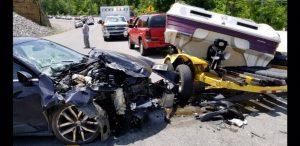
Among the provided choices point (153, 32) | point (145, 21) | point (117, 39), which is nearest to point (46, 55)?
point (153, 32)

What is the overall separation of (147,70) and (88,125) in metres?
1.49

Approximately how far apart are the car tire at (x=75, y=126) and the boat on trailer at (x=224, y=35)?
9.93 feet

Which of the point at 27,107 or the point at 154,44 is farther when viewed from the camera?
the point at 154,44

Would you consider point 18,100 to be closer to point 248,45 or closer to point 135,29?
point 248,45

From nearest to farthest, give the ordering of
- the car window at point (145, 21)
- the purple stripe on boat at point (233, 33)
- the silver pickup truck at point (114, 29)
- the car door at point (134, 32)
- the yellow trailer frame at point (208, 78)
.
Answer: the yellow trailer frame at point (208, 78) < the purple stripe on boat at point (233, 33) < the car window at point (145, 21) < the car door at point (134, 32) < the silver pickup truck at point (114, 29)

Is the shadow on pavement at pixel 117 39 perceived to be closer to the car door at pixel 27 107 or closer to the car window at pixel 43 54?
the car window at pixel 43 54

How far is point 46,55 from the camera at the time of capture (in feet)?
19.5

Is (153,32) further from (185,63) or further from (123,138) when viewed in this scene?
(123,138)

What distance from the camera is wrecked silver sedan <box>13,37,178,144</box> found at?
16.6ft

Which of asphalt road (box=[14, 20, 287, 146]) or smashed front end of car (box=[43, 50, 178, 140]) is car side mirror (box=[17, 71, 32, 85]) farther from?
asphalt road (box=[14, 20, 287, 146])

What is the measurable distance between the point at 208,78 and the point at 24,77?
11.1 feet

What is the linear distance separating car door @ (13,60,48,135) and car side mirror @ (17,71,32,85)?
2.0 inches

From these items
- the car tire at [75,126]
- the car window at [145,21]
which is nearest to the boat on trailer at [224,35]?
the car tire at [75,126]

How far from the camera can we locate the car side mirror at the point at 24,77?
496 centimetres
